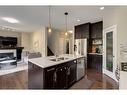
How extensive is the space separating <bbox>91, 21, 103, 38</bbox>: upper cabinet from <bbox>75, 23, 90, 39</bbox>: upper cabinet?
0.87 feet

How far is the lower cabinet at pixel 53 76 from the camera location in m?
2.35

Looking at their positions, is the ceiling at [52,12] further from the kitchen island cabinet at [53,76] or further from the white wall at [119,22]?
the kitchen island cabinet at [53,76]

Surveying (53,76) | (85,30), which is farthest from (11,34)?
(53,76)

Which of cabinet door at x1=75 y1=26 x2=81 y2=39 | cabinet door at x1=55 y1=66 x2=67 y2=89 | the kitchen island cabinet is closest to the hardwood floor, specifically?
the kitchen island cabinet

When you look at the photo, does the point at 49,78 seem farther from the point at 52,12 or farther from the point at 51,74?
the point at 52,12

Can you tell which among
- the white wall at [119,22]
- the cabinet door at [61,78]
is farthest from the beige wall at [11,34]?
the white wall at [119,22]

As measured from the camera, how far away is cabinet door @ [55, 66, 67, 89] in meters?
2.72

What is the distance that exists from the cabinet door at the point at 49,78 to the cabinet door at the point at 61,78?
0.16 meters

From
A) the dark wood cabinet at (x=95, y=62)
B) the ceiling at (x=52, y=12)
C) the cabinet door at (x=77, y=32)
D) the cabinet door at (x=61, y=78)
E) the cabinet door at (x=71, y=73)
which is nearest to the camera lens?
the cabinet door at (x=61, y=78)

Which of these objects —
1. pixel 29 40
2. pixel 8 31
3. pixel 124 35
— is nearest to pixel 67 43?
pixel 29 40

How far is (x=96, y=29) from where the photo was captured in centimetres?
574

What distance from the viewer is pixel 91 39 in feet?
20.0

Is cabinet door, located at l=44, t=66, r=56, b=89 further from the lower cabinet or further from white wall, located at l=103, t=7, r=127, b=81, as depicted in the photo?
white wall, located at l=103, t=7, r=127, b=81

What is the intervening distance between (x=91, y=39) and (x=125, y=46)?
284 cm
